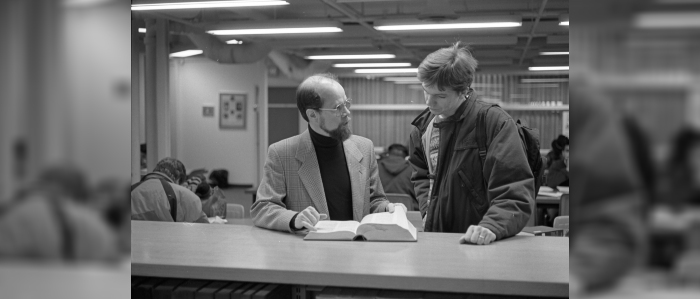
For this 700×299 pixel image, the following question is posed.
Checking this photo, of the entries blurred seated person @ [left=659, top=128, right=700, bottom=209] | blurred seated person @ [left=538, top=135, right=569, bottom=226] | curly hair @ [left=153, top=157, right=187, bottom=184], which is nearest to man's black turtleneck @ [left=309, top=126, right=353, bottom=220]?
curly hair @ [left=153, top=157, right=187, bottom=184]

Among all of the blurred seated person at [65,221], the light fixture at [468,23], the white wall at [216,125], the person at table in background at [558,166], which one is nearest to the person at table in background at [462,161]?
the blurred seated person at [65,221]

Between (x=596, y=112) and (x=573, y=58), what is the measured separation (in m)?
0.09

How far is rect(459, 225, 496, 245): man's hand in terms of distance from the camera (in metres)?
2.34

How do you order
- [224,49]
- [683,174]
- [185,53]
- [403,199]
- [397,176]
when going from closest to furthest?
[683,174]
[403,199]
[397,176]
[185,53]
[224,49]

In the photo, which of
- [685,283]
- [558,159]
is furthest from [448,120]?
[558,159]

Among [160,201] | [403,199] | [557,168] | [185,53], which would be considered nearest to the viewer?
[160,201]

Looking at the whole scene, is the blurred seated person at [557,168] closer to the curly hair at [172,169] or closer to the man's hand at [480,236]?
the curly hair at [172,169]

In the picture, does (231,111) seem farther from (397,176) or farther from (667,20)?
(667,20)

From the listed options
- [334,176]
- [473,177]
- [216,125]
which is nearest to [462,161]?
[473,177]

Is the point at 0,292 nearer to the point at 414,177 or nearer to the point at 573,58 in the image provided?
the point at 573,58

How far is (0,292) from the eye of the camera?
109 cm

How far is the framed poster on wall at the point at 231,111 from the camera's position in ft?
28.5

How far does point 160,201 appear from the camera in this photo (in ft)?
13.0

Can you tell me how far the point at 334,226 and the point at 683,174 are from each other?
197cm
